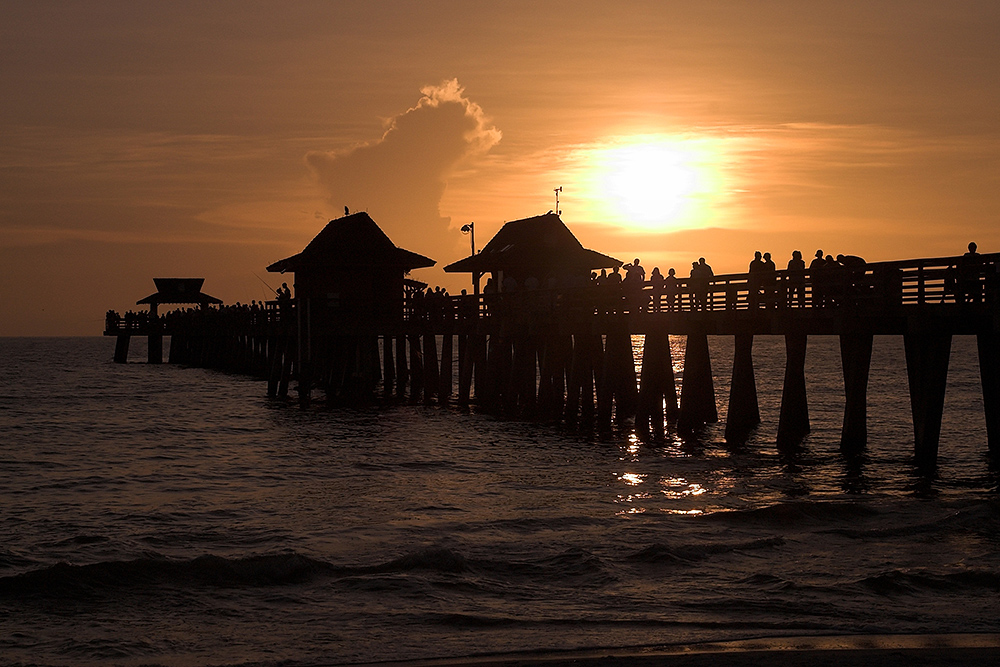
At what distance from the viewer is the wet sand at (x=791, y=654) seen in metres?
8.67

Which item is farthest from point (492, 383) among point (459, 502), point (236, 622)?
point (236, 622)

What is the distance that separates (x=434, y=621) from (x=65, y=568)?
16.0ft

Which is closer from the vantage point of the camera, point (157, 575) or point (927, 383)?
point (157, 575)

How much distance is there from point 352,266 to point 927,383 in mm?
29915

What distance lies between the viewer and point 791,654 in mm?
8914

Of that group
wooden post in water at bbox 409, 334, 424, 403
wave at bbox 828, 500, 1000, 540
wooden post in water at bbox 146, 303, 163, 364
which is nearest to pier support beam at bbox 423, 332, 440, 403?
wooden post in water at bbox 409, 334, 424, 403

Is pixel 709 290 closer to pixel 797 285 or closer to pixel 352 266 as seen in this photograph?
pixel 797 285

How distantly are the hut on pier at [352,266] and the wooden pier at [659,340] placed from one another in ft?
3.08

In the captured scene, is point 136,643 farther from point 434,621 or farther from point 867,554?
point 867,554

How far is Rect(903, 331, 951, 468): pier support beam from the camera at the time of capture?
17859mm

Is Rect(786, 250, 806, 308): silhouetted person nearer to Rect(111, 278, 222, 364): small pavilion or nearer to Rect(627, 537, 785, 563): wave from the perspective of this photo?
Rect(627, 537, 785, 563): wave

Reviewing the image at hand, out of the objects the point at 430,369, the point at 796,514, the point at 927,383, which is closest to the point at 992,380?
the point at 927,383

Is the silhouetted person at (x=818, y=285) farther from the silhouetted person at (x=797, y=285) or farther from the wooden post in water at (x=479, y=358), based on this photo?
the wooden post in water at (x=479, y=358)

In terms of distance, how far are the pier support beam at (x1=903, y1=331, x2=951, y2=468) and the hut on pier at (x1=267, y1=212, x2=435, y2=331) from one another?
26982 mm
